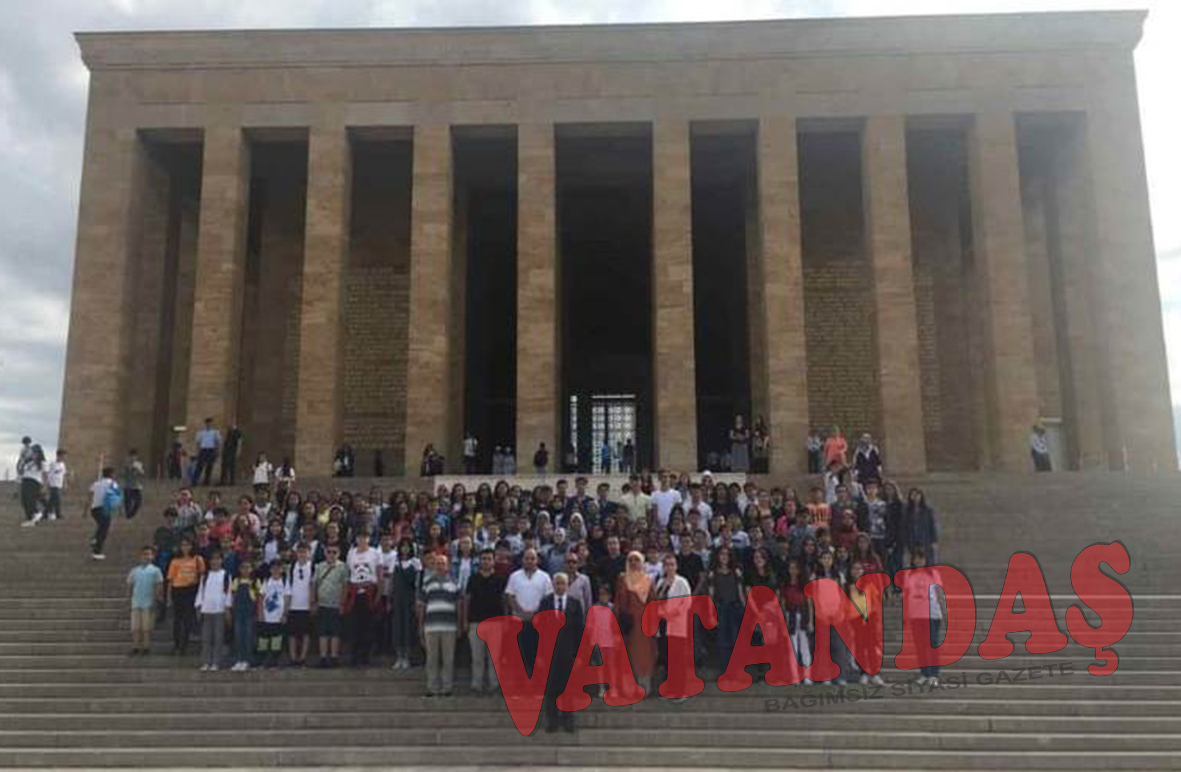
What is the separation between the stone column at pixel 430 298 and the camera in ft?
77.4

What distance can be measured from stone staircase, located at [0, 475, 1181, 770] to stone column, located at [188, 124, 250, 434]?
12115mm

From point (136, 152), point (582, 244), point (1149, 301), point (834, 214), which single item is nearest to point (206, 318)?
point (136, 152)

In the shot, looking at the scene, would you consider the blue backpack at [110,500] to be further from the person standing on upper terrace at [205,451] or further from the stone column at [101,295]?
the stone column at [101,295]

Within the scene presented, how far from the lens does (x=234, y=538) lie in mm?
11586

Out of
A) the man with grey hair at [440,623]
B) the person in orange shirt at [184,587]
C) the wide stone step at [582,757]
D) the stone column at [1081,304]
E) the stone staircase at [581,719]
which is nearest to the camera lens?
the wide stone step at [582,757]

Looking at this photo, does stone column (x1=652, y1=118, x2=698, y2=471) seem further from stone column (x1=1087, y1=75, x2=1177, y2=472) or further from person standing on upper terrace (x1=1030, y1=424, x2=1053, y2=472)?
stone column (x1=1087, y1=75, x2=1177, y2=472)

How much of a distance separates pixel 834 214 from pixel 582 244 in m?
8.14

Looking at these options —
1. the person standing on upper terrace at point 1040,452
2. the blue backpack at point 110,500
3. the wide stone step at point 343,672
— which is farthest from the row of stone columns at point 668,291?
the wide stone step at point 343,672

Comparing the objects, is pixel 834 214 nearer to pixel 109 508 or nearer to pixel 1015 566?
pixel 1015 566

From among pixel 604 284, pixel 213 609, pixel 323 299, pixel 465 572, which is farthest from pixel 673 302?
pixel 213 609

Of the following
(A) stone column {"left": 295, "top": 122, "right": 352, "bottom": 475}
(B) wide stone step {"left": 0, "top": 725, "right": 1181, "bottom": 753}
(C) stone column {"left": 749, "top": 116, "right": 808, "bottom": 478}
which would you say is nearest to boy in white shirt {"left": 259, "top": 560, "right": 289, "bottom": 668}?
(B) wide stone step {"left": 0, "top": 725, "right": 1181, "bottom": 753}

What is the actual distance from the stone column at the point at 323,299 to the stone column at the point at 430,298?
5.66ft

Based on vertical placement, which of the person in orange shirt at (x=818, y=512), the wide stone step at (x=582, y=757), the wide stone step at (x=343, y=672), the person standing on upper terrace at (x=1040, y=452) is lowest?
the wide stone step at (x=582, y=757)

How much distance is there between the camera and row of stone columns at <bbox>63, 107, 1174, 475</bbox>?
76.7ft
